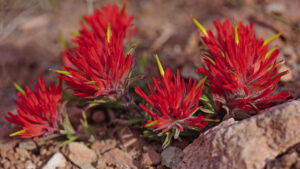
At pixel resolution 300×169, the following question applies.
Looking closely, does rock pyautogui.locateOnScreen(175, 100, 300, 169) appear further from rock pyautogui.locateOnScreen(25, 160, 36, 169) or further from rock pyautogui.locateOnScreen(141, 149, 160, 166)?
rock pyautogui.locateOnScreen(25, 160, 36, 169)

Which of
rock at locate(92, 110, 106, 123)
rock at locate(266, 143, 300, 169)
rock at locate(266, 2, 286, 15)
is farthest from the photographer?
rock at locate(266, 2, 286, 15)

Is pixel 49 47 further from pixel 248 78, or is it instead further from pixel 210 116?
pixel 248 78

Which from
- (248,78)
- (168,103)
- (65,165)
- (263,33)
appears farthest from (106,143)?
(263,33)

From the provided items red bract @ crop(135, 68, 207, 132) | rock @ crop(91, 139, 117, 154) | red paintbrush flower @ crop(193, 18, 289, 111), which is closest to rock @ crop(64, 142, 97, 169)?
rock @ crop(91, 139, 117, 154)

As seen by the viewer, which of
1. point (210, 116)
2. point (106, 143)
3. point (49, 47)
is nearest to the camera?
point (210, 116)

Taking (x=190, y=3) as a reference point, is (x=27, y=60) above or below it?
below

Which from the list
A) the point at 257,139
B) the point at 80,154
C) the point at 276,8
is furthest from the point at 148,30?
the point at 257,139

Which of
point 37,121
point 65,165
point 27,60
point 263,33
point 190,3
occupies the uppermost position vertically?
point 190,3
